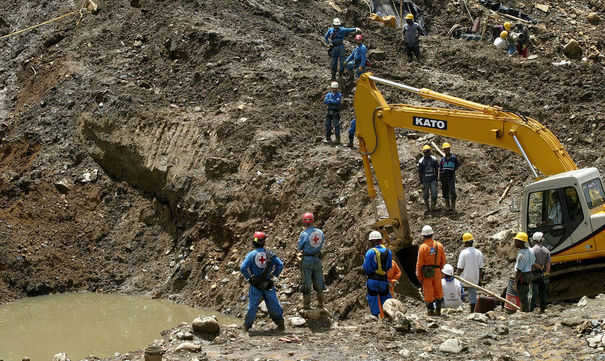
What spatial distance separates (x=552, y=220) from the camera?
12625mm

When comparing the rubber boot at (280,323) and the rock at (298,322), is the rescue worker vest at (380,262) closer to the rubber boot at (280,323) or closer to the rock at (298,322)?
the rock at (298,322)

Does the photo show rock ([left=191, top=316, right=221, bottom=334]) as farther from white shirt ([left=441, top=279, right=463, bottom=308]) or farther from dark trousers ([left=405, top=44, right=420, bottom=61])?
dark trousers ([left=405, top=44, right=420, bottom=61])

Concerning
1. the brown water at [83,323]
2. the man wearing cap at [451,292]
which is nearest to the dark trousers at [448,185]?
the man wearing cap at [451,292]

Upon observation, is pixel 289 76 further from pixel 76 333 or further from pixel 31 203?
pixel 76 333

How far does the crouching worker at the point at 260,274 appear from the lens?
Result: 11.6 m

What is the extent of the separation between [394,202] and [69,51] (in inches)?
538

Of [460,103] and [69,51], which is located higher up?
[69,51]

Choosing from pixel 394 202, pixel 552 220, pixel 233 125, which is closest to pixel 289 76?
pixel 233 125

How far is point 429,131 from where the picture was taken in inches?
545

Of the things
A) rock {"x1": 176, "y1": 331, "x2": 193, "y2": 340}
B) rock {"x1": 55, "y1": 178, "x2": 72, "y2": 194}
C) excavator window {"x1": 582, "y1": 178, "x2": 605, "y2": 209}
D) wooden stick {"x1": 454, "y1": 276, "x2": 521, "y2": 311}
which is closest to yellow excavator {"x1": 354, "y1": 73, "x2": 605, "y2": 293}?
excavator window {"x1": 582, "y1": 178, "x2": 605, "y2": 209}

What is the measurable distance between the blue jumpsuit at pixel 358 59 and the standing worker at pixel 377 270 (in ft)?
29.0

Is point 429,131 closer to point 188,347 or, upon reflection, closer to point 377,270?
point 377,270

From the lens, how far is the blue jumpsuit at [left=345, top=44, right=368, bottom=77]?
1992 cm

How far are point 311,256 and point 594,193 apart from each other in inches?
172
